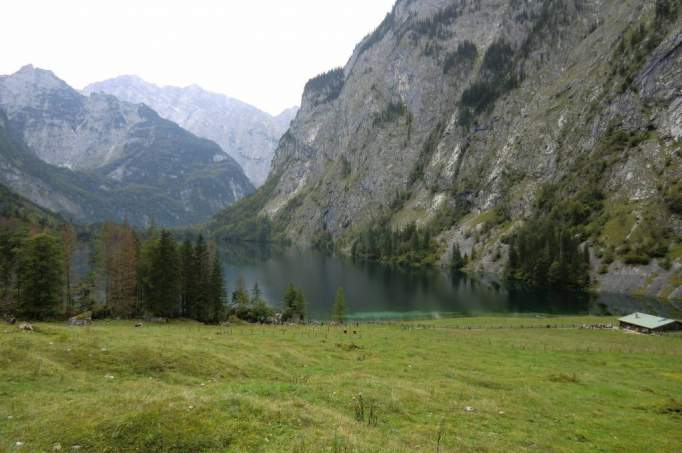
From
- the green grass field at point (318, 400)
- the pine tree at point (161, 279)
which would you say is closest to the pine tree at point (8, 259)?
the pine tree at point (161, 279)

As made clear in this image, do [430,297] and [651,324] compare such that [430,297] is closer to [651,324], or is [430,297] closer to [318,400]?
[651,324]

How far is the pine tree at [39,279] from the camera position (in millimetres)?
61062

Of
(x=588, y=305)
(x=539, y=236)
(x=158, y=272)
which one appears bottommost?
(x=588, y=305)

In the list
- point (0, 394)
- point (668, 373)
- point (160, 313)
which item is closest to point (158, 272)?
point (160, 313)

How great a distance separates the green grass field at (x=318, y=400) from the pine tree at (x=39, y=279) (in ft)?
109

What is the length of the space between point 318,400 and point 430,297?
115819mm

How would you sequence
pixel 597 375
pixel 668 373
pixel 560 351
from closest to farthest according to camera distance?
pixel 597 375 < pixel 668 373 < pixel 560 351

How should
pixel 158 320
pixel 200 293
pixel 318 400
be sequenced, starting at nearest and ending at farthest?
pixel 318 400 < pixel 158 320 < pixel 200 293

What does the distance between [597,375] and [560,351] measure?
13.3m

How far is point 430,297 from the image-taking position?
434 ft

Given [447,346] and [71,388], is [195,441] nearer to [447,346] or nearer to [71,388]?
[71,388]

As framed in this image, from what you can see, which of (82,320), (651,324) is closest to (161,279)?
(82,320)

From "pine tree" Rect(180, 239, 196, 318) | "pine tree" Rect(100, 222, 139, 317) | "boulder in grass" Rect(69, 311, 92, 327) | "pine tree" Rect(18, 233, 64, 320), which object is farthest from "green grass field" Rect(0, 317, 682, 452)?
"pine tree" Rect(180, 239, 196, 318)

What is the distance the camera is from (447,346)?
51.1m
